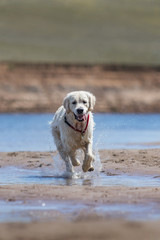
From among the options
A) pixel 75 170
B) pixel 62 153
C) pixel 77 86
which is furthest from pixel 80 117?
pixel 77 86

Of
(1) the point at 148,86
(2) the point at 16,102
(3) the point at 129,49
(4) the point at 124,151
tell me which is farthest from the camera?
(3) the point at 129,49

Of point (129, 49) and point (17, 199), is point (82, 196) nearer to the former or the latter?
point (17, 199)

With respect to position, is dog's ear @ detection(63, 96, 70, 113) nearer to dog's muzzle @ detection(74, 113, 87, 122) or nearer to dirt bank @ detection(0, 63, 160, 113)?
dog's muzzle @ detection(74, 113, 87, 122)

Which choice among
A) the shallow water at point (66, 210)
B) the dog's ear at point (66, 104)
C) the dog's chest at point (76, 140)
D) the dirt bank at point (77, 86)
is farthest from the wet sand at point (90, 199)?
the dirt bank at point (77, 86)

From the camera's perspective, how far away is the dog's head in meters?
11.6

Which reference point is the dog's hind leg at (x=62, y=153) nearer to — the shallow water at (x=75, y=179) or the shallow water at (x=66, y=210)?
the shallow water at (x=75, y=179)

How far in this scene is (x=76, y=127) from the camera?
11961 mm

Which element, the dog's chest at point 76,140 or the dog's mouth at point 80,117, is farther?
the dog's chest at point 76,140

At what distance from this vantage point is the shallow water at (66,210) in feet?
26.0

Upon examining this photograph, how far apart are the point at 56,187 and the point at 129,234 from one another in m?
3.76

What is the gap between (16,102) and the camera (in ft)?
151

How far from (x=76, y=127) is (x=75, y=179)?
789 millimetres

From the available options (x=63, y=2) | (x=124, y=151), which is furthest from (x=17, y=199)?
(x=63, y=2)

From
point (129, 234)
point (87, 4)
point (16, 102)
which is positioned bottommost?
point (129, 234)
